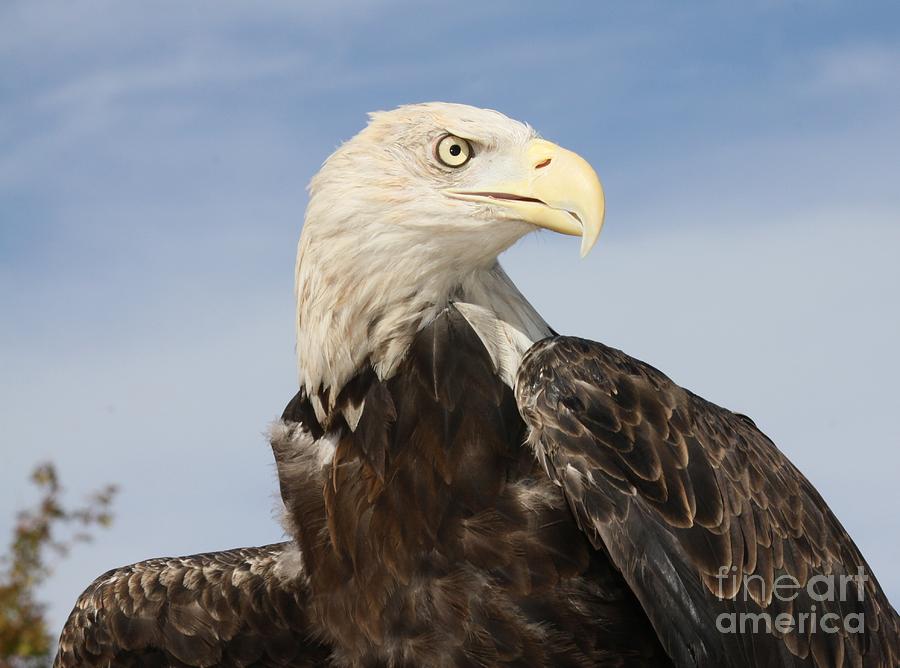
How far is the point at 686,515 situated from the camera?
21.1 ft

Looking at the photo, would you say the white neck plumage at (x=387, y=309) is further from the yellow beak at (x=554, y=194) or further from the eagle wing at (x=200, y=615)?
the eagle wing at (x=200, y=615)

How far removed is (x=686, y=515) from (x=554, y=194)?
6.19 feet

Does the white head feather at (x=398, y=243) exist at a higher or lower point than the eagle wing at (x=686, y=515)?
higher

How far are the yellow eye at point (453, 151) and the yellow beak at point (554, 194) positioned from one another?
0.23m

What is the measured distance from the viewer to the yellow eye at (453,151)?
6938 millimetres

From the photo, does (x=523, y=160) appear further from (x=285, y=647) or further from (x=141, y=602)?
(x=141, y=602)

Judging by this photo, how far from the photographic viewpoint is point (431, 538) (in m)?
6.79

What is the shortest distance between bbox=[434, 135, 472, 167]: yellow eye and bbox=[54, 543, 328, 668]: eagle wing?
2.72 metres
